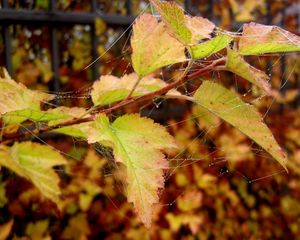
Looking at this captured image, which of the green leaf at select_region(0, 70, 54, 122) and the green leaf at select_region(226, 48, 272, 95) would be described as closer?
the green leaf at select_region(226, 48, 272, 95)

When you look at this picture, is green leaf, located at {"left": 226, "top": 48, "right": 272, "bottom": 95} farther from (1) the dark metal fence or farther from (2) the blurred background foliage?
(1) the dark metal fence

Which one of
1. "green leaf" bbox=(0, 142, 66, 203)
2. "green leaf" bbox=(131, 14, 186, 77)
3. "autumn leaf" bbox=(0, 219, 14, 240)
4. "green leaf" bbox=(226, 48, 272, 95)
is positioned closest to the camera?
"green leaf" bbox=(226, 48, 272, 95)

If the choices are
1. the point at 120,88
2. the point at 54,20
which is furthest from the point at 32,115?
the point at 54,20

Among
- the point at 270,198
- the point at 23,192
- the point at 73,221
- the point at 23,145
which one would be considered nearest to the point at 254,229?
the point at 270,198

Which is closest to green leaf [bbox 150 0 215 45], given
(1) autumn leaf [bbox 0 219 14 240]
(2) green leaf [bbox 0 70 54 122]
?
(2) green leaf [bbox 0 70 54 122]

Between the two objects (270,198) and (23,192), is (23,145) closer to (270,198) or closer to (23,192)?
(23,192)

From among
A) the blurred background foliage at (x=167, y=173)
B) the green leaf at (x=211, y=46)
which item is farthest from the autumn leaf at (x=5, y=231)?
the green leaf at (x=211, y=46)
